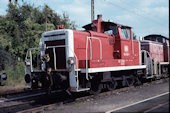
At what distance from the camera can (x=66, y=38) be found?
24.9 ft

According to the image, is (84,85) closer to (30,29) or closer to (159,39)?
(159,39)

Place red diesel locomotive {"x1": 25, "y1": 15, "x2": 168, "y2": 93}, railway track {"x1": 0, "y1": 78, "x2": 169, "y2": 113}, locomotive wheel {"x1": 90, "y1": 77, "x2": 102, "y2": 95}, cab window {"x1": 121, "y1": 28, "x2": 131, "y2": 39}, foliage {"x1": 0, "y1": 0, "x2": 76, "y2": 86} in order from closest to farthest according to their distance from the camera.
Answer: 1. railway track {"x1": 0, "y1": 78, "x2": 169, "y2": 113}
2. red diesel locomotive {"x1": 25, "y1": 15, "x2": 168, "y2": 93}
3. locomotive wheel {"x1": 90, "y1": 77, "x2": 102, "y2": 95}
4. cab window {"x1": 121, "y1": 28, "x2": 131, "y2": 39}
5. foliage {"x1": 0, "y1": 0, "x2": 76, "y2": 86}

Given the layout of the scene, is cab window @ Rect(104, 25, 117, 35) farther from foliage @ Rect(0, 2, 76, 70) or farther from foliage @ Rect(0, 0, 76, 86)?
foliage @ Rect(0, 2, 76, 70)

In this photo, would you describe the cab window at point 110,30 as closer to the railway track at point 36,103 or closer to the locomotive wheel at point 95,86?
the locomotive wheel at point 95,86

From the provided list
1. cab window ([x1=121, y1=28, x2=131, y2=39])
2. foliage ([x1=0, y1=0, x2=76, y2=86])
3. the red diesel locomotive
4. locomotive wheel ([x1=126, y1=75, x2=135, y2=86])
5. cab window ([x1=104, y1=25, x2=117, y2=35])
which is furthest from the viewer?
foliage ([x1=0, y1=0, x2=76, y2=86])

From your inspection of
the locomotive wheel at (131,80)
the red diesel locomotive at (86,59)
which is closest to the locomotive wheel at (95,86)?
the red diesel locomotive at (86,59)

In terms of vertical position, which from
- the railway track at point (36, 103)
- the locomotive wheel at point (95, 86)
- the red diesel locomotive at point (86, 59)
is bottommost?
the railway track at point (36, 103)

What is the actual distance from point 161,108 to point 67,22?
22.2 metres

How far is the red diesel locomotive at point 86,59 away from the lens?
23.7 ft

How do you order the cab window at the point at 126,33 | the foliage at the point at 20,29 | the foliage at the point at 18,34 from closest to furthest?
1. the cab window at the point at 126,33
2. the foliage at the point at 18,34
3. the foliage at the point at 20,29

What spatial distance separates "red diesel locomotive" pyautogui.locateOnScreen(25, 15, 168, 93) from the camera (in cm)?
723

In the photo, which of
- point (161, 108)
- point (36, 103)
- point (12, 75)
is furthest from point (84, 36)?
point (12, 75)

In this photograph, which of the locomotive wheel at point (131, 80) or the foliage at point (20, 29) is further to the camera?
the foliage at point (20, 29)

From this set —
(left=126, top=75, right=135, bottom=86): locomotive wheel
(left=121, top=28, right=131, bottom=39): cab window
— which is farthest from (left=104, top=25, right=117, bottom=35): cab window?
(left=126, top=75, right=135, bottom=86): locomotive wheel
